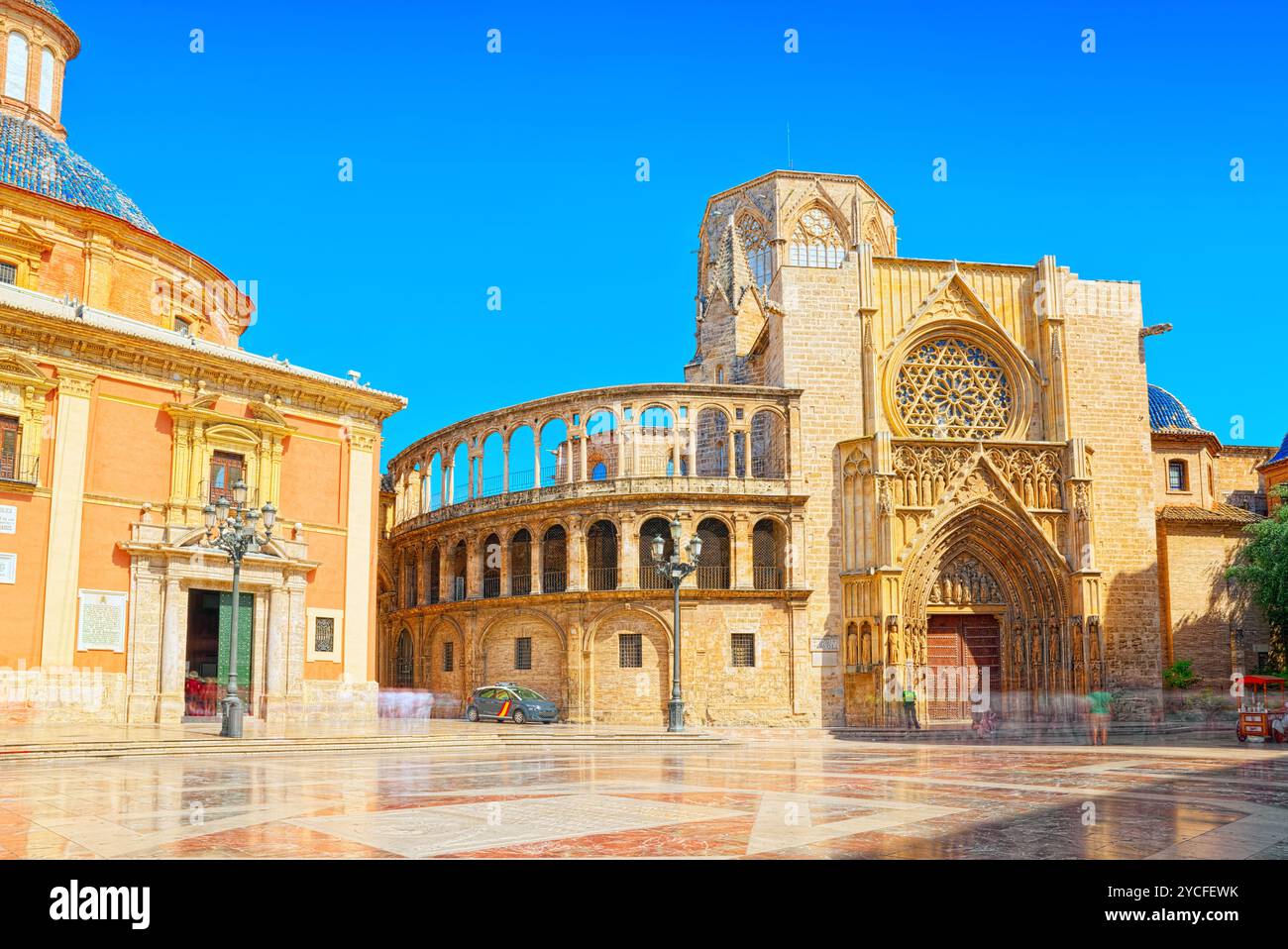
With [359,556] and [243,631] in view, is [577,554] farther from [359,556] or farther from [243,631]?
[243,631]

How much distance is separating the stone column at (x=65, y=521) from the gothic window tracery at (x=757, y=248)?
32.1 meters

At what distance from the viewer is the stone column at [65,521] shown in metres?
24.2

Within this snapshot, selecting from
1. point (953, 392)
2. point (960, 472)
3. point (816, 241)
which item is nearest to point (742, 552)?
point (960, 472)

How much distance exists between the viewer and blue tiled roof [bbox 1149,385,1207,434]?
43.7 meters

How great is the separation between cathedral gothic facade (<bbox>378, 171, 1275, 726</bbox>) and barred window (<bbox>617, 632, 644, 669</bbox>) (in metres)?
0.07

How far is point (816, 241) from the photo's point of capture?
51750 mm

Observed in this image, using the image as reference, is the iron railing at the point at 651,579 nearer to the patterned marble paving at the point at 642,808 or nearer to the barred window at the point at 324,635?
the barred window at the point at 324,635

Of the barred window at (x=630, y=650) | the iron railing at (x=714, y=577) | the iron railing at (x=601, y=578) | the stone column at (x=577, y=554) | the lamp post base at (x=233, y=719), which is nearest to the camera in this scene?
the lamp post base at (x=233, y=719)

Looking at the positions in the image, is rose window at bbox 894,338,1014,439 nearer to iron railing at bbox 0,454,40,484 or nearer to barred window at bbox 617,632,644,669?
barred window at bbox 617,632,644,669

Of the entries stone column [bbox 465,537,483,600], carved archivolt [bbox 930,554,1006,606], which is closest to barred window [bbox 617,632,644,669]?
stone column [bbox 465,537,483,600]

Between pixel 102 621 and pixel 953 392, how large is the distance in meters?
27.0

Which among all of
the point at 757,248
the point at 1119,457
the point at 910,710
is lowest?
the point at 910,710

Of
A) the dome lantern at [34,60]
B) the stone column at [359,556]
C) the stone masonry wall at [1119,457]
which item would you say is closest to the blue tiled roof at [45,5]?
the dome lantern at [34,60]

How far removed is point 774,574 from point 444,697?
1244cm
